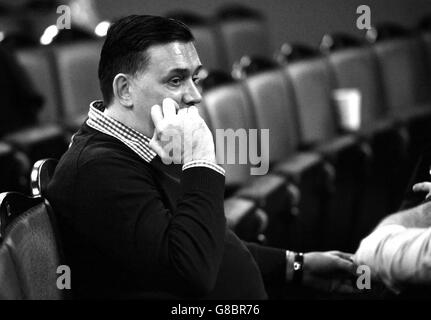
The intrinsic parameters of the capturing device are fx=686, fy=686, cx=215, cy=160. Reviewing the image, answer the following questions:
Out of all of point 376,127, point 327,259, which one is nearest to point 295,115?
point 376,127

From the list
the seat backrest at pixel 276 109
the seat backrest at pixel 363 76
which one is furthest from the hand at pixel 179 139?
the seat backrest at pixel 363 76

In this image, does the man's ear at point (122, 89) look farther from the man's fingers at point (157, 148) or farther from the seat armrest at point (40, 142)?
the seat armrest at point (40, 142)

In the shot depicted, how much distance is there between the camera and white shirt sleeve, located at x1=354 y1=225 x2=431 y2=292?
51cm

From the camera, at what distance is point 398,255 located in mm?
518

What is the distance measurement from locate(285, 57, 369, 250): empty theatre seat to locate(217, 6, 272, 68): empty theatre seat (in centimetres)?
60

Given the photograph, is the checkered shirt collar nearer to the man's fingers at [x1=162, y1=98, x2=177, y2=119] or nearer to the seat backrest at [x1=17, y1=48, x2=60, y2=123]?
the man's fingers at [x1=162, y1=98, x2=177, y2=119]

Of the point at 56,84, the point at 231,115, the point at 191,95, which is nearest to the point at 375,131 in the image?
the point at 231,115

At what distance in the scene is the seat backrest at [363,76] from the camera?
1674 millimetres

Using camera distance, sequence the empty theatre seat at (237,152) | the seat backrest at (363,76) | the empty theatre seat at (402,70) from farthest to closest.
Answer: the empty theatre seat at (402,70)
the seat backrest at (363,76)
the empty theatre seat at (237,152)

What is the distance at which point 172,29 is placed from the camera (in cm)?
60

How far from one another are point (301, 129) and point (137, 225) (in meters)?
1.02

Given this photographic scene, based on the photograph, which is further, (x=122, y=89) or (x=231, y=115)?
(x=231, y=115)

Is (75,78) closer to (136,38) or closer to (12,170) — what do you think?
(12,170)

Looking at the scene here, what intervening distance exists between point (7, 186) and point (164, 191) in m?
0.60
